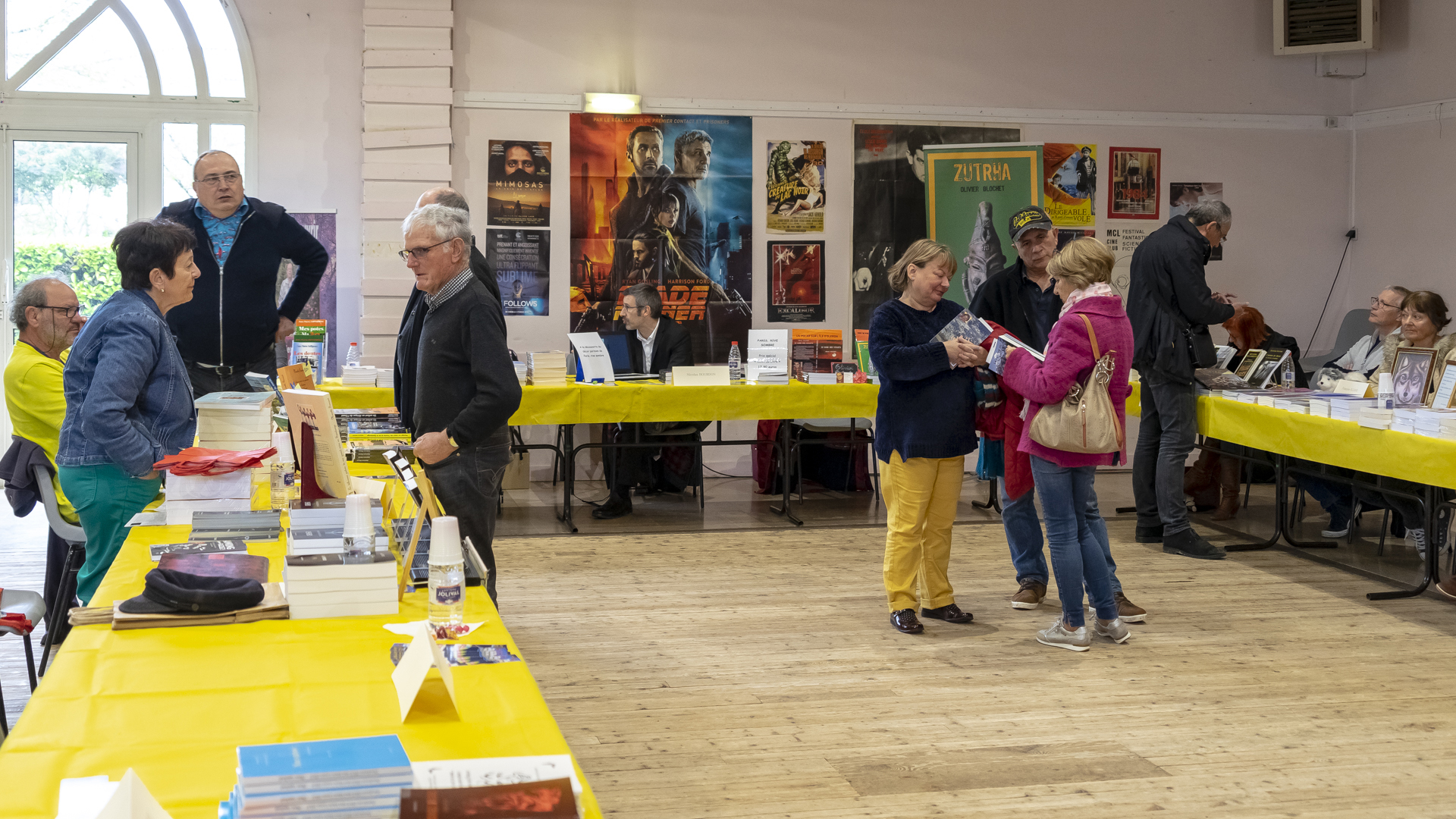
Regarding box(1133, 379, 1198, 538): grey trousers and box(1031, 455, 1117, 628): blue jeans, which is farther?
box(1133, 379, 1198, 538): grey trousers

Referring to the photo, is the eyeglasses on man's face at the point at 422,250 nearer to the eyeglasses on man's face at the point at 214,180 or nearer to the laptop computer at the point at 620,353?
the eyeglasses on man's face at the point at 214,180

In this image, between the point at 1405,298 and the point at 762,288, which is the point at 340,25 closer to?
the point at 762,288

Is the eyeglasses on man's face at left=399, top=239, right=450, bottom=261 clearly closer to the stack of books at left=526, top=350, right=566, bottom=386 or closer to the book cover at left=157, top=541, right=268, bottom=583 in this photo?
the book cover at left=157, top=541, right=268, bottom=583

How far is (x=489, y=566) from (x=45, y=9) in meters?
5.97

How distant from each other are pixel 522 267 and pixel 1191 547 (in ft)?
14.8

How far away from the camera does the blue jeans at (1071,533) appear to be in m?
4.04

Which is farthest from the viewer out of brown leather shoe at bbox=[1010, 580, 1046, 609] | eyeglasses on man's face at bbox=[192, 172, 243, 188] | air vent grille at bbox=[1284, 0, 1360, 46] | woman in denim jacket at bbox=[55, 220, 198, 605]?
air vent grille at bbox=[1284, 0, 1360, 46]

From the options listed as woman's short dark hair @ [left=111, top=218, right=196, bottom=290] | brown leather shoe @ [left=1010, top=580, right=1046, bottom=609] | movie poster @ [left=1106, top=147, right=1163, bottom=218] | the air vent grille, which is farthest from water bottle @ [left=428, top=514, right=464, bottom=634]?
the air vent grille

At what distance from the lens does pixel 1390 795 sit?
3014 millimetres

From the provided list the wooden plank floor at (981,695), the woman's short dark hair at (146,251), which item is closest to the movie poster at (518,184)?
the wooden plank floor at (981,695)

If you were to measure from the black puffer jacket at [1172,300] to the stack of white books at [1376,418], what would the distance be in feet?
2.94

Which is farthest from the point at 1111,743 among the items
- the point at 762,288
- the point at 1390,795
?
the point at 762,288

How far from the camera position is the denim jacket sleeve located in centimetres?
293

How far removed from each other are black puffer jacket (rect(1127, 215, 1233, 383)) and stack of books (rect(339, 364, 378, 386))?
3.87m
